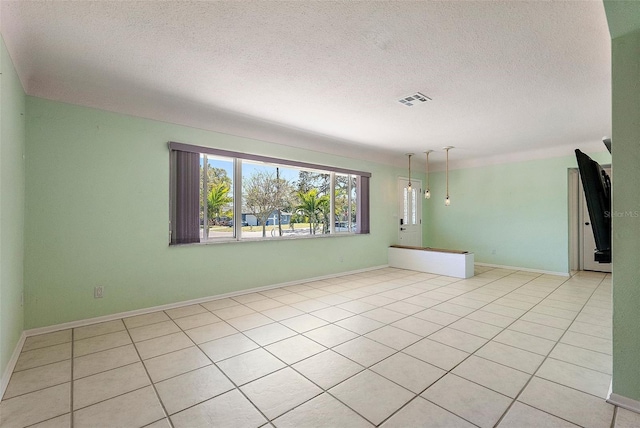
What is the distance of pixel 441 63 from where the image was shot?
2.61m

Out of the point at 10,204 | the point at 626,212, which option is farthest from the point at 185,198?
the point at 626,212

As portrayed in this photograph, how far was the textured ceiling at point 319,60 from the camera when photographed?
6.46ft

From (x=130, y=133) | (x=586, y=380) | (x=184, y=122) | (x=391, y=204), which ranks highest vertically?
(x=184, y=122)

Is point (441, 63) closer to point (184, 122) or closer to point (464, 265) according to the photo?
point (184, 122)

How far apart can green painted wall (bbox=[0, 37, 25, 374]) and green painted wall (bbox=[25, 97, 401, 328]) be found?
0.16 m

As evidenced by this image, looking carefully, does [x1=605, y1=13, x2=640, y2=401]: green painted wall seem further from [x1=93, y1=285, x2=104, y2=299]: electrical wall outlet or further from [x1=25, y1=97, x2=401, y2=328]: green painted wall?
[x1=93, y1=285, x2=104, y2=299]: electrical wall outlet

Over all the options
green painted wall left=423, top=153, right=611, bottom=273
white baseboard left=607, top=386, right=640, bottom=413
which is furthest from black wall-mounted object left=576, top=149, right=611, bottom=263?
green painted wall left=423, top=153, right=611, bottom=273

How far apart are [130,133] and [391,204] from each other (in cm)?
516

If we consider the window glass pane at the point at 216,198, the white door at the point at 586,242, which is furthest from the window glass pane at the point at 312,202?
the white door at the point at 586,242

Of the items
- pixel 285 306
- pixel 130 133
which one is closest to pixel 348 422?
pixel 285 306

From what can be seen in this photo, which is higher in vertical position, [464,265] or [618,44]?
[618,44]

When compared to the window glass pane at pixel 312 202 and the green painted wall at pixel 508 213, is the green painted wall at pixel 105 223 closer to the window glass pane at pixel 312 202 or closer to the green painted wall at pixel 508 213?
the window glass pane at pixel 312 202

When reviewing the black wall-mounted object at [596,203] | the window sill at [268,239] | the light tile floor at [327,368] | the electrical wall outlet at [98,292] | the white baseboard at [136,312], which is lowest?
the light tile floor at [327,368]

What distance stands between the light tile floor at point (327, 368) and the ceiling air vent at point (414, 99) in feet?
8.33
